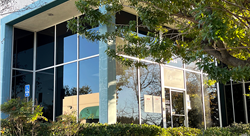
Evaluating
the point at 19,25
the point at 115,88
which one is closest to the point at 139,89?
the point at 115,88

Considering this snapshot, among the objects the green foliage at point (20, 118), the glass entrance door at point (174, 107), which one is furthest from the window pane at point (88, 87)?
the glass entrance door at point (174, 107)

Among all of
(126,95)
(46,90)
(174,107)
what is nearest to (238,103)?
(174,107)

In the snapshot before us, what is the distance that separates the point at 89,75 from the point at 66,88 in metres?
1.58

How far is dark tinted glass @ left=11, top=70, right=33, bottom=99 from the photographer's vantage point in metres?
13.4

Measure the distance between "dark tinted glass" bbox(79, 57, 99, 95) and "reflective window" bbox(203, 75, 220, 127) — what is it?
7056mm

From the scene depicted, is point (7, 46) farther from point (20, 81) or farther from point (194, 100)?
point (194, 100)

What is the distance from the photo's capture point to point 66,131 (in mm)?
8273

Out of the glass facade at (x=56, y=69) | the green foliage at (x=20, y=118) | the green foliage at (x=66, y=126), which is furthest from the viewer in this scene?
the glass facade at (x=56, y=69)

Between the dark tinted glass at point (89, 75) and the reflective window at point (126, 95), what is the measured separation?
3.20ft

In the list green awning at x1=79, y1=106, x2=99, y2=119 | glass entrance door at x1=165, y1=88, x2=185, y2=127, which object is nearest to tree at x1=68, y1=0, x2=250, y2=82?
green awning at x1=79, y1=106, x2=99, y2=119

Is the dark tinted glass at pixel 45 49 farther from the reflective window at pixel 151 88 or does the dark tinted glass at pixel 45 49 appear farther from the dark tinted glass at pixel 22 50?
the reflective window at pixel 151 88

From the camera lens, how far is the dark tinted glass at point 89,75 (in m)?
11.0

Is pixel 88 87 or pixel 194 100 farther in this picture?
pixel 194 100

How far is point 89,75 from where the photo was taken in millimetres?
11297
